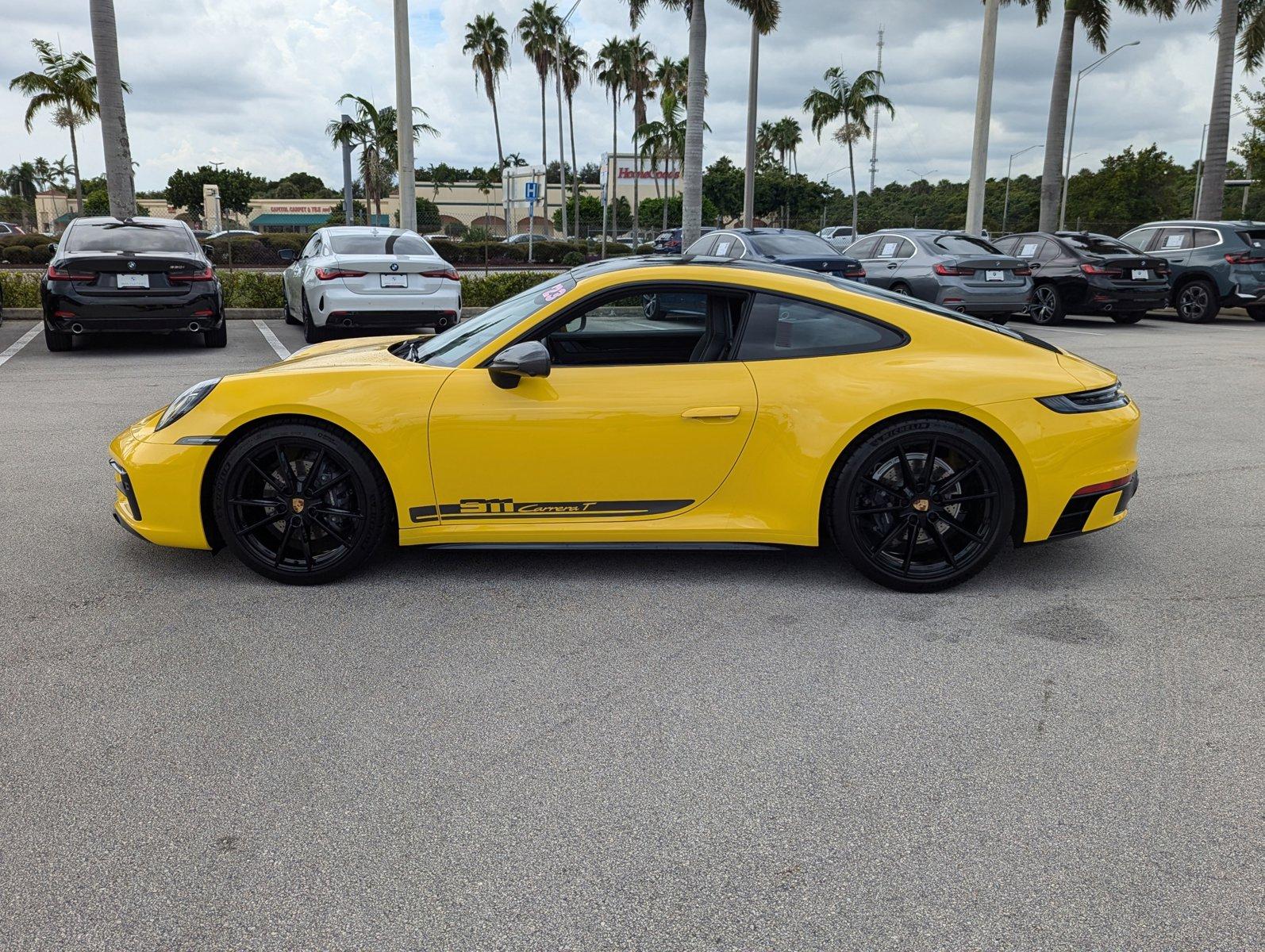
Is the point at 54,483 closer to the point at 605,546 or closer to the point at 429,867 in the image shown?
the point at 605,546

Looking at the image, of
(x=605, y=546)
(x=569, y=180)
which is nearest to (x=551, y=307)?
(x=605, y=546)

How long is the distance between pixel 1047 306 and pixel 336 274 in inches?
443

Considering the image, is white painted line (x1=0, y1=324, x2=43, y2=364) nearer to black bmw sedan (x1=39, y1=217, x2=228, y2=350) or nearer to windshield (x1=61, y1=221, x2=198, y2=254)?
black bmw sedan (x1=39, y1=217, x2=228, y2=350)

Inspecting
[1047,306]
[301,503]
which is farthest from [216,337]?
[1047,306]

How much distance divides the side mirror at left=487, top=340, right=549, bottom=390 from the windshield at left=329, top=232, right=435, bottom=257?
8.91 metres

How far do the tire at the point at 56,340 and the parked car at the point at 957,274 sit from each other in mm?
10897

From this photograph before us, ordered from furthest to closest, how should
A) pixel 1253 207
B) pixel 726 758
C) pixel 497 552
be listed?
pixel 1253 207 < pixel 497 552 < pixel 726 758

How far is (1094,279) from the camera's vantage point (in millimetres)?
16562

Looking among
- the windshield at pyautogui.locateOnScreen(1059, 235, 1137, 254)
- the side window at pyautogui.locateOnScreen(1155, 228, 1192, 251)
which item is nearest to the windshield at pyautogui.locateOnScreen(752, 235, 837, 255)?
the windshield at pyautogui.locateOnScreen(1059, 235, 1137, 254)

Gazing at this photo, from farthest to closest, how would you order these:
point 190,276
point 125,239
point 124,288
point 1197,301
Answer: point 1197,301
point 125,239
point 190,276
point 124,288

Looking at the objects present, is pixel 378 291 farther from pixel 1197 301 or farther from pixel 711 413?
pixel 1197 301

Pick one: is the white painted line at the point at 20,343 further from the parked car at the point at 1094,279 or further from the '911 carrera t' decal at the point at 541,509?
the parked car at the point at 1094,279

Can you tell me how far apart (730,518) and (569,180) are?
112455 millimetres

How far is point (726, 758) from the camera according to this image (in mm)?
3105
